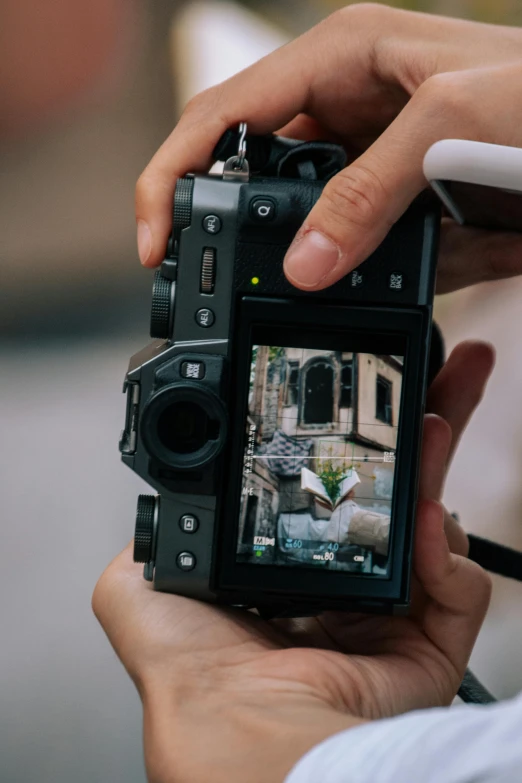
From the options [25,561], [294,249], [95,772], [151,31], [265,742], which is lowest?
[95,772]

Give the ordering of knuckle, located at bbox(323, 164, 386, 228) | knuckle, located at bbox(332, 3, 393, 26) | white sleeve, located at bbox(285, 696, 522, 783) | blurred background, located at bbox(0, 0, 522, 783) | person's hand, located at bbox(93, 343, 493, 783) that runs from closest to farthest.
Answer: white sleeve, located at bbox(285, 696, 522, 783) < person's hand, located at bbox(93, 343, 493, 783) < knuckle, located at bbox(323, 164, 386, 228) < knuckle, located at bbox(332, 3, 393, 26) < blurred background, located at bbox(0, 0, 522, 783)

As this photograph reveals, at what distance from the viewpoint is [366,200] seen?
21.5 inches

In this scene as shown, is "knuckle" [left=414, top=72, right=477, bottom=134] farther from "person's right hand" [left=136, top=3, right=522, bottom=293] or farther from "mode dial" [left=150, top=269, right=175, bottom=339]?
"mode dial" [left=150, top=269, right=175, bottom=339]

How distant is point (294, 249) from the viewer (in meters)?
0.55

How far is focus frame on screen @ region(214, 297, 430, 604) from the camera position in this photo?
565mm

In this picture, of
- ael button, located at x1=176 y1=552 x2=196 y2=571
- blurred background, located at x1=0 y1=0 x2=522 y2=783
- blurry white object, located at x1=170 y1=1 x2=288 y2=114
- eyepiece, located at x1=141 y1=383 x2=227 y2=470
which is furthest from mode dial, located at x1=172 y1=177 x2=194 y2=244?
blurry white object, located at x1=170 y1=1 x2=288 y2=114

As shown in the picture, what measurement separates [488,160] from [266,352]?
189 mm

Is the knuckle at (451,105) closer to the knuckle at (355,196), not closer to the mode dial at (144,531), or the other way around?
the knuckle at (355,196)

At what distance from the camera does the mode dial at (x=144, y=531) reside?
0.58m

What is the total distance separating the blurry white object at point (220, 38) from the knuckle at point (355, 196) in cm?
100

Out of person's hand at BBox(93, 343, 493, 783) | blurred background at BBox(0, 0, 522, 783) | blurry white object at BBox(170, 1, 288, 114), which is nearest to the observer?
person's hand at BBox(93, 343, 493, 783)

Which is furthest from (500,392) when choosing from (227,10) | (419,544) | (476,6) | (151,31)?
(151,31)

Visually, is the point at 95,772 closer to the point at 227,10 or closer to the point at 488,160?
the point at 488,160

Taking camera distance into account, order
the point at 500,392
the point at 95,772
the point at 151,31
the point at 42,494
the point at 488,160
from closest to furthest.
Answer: the point at 488,160 < the point at 95,772 < the point at 500,392 < the point at 42,494 < the point at 151,31
